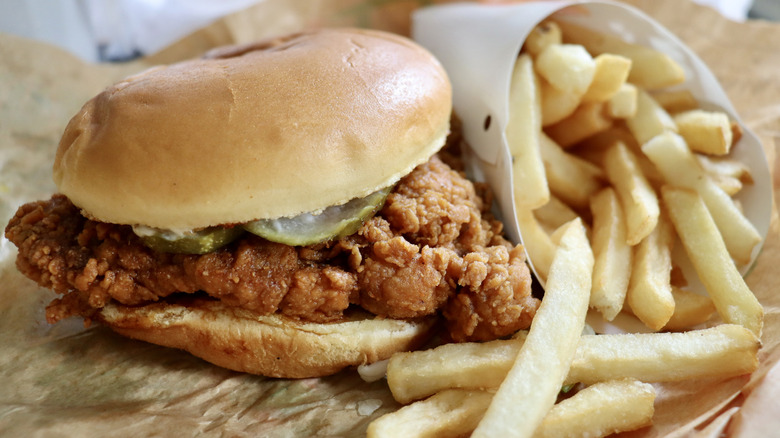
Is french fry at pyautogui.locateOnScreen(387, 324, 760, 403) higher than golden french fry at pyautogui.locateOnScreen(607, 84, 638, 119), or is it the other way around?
golden french fry at pyautogui.locateOnScreen(607, 84, 638, 119)

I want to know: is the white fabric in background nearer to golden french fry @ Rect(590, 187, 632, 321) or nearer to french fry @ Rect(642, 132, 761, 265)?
french fry @ Rect(642, 132, 761, 265)

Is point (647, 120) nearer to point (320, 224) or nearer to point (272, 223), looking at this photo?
point (320, 224)

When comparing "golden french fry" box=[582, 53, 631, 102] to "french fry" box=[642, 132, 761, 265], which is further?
"golden french fry" box=[582, 53, 631, 102]

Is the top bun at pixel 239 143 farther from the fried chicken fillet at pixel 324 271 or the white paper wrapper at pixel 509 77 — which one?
the white paper wrapper at pixel 509 77

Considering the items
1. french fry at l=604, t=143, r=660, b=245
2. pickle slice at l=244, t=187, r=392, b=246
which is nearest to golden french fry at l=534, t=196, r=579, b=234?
french fry at l=604, t=143, r=660, b=245

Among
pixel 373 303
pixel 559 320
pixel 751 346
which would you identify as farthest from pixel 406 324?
pixel 751 346

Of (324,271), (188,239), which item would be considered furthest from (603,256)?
(188,239)
